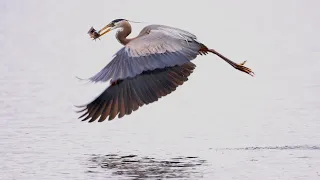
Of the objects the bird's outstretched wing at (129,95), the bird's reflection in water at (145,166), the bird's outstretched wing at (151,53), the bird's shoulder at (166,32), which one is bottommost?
the bird's reflection in water at (145,166)

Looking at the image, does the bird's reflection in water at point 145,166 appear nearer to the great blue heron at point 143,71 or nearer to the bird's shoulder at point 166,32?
the great blue heron at point 143,71

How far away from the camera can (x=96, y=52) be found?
18.0 metres

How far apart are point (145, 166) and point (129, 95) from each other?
955 mm

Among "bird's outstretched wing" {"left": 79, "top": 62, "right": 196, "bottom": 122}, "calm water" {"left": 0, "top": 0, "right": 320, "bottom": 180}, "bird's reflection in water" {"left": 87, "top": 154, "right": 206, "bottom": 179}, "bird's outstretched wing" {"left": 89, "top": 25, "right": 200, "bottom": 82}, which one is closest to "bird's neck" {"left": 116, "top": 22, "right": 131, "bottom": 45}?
"bird's outstretched wing" {"left": 89, "top": 25, "right": 200, "bottom": 82}

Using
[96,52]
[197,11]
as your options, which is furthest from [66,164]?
[197,11]

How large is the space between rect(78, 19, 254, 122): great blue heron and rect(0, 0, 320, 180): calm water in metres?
0.47

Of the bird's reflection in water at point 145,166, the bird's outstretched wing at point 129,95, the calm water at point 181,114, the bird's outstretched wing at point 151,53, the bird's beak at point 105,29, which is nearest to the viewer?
the bird's reflection in water at point 145,166

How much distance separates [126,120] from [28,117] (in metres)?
1.18

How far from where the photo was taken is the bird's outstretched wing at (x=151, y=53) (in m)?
9.41

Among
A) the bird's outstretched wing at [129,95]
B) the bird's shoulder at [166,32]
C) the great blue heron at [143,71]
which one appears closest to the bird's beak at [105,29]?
the great blue heron at [143,71]

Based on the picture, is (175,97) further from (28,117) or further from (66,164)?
(66,164)

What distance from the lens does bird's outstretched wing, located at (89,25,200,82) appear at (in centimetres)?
941

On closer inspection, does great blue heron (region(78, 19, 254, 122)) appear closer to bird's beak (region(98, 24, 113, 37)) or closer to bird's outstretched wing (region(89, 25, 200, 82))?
bird's outstretched wing (region(89, 25, 200, 82))

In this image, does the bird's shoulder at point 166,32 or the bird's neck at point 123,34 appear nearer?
the bird's shoulder at point 166,32
